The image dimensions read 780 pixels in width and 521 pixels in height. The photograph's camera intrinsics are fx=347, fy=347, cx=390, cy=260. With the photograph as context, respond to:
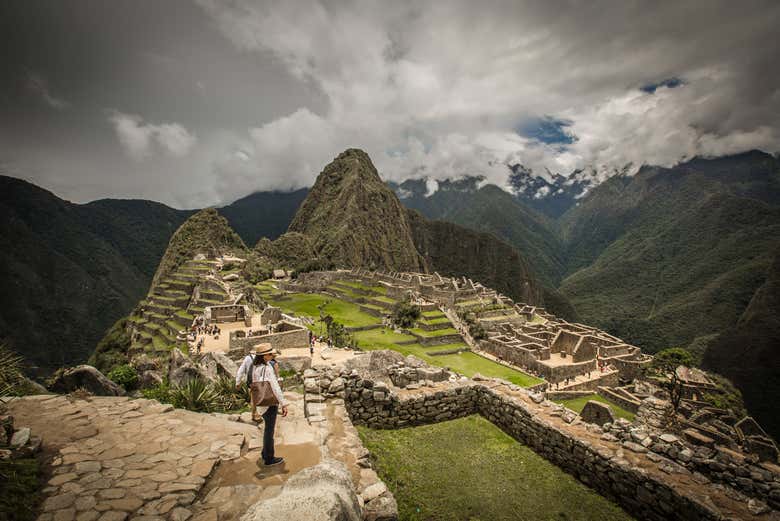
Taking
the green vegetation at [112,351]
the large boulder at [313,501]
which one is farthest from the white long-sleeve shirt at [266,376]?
the green vegetation at [112,351]

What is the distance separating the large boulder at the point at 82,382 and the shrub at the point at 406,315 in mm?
32564

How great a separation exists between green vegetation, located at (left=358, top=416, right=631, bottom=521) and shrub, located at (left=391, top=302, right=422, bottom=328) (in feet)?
107

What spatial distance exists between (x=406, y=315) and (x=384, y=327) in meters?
2.99

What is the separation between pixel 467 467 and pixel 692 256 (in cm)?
17288

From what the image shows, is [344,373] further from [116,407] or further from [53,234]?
[53,234]

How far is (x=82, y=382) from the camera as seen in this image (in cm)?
940

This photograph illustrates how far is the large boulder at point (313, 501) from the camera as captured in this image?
3.02 meters

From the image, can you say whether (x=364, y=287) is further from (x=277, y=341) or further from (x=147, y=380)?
(x=147, y=380)

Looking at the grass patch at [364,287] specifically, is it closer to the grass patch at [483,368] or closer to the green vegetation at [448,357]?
the green vegetation at [448,357]

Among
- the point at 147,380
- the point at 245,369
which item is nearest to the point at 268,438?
the point at 245,369

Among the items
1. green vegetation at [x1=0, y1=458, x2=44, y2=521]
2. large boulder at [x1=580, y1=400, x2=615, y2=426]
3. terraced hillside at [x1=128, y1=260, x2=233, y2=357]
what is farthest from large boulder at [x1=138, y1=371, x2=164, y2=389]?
large boulder at [x1=580, y1=400, x2=615, y2=426]

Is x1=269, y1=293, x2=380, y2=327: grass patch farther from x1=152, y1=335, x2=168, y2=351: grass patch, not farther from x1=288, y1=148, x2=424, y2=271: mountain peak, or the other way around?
x1=288, y1=148, x2=424, y2=271: mountain peak

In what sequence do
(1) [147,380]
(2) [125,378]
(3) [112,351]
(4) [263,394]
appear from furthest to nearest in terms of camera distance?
(3) [112,351], (1) [147,380], (2) [125,378], (4) [263,394]

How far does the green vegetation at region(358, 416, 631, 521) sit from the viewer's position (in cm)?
602
